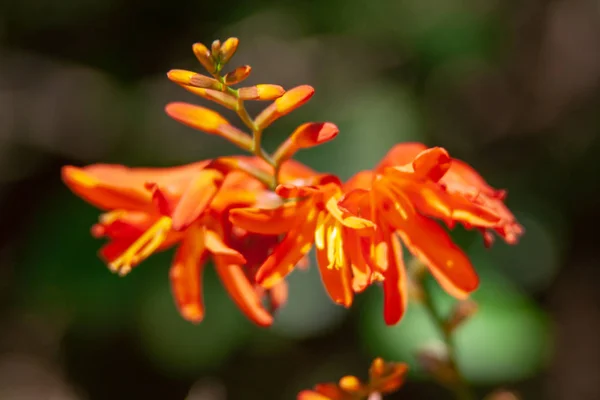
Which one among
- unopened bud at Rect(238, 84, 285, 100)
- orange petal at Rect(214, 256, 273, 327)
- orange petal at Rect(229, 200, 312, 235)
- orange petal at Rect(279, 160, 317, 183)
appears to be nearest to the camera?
unopened bud at Rect(238, 84, 285, 100)

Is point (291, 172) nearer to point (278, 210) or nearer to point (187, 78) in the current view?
point (278, 210)

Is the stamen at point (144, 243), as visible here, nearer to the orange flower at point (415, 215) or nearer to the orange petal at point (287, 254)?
the orange petal at point (287, 254)

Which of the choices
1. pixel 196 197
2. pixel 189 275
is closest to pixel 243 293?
pixel 189 275

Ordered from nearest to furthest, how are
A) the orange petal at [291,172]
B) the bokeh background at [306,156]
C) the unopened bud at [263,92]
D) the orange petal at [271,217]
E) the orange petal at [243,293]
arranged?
the unopened bud at [263,92] → the orange petal at [271,217] → the orange petal at [243,293] → the orange petal at [291,172] → the bokeh background at [306,156]

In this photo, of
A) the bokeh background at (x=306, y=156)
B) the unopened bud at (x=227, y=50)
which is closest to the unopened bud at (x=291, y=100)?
the unopened bud at (x=227, y=50)

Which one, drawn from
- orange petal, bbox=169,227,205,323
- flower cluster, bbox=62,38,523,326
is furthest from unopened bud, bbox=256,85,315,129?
orange petal, bbox=169,227,205,323

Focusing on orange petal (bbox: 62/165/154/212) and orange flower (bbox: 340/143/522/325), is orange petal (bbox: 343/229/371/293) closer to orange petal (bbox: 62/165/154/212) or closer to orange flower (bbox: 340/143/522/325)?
orange flower (bbox: 340/143/522/325)

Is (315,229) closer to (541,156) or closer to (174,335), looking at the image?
(174,335)
